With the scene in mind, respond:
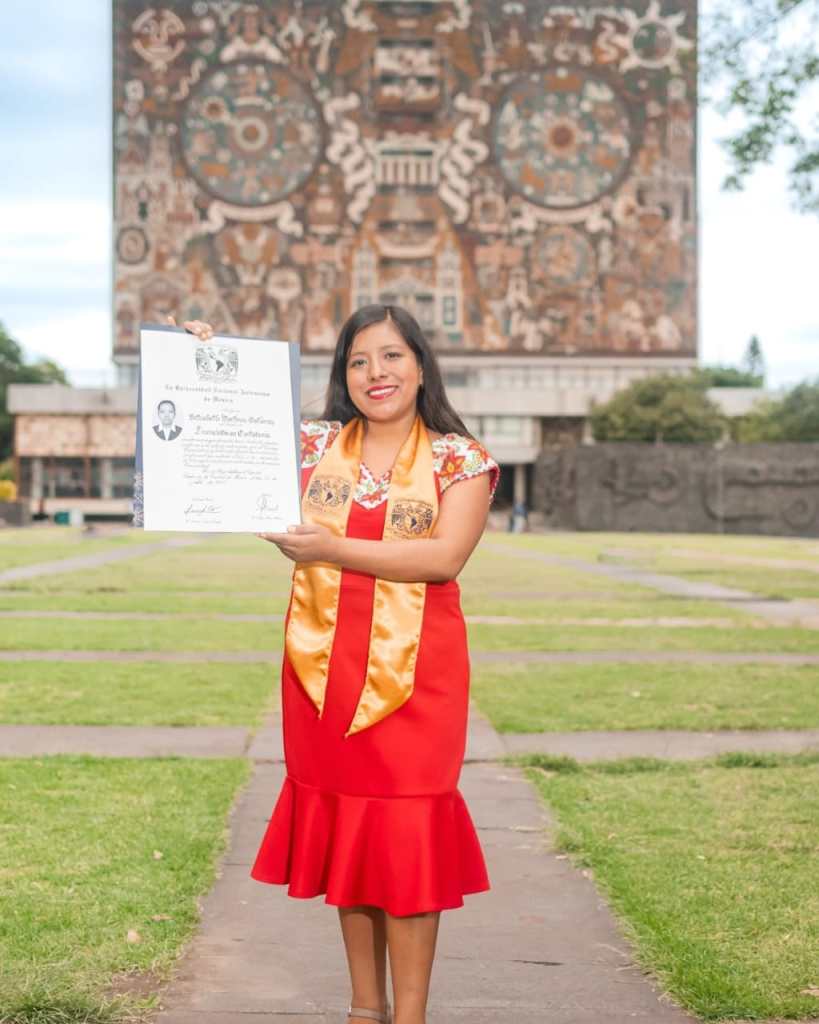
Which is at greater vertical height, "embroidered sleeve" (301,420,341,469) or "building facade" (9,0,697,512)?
"building facade" (9,0,697,512)

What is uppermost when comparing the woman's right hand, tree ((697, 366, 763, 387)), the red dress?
tree ((697, 366, 763, 387))

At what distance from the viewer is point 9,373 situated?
88.6 m

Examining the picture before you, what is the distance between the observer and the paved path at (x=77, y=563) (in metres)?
21.4

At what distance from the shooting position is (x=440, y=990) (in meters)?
3.71

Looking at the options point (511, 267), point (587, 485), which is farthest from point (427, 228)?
point (587, 485)

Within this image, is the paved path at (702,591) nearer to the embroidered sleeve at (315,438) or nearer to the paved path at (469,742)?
the paved path at (469,742)

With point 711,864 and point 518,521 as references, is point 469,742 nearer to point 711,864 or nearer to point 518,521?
point 711,864

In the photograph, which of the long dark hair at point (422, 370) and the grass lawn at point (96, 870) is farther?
the grass lawn at point (96, 870)

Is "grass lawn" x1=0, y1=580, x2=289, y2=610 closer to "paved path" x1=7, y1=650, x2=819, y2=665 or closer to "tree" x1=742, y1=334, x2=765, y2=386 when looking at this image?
"paved path" x1=7, y1=650, x2=819, y2=665

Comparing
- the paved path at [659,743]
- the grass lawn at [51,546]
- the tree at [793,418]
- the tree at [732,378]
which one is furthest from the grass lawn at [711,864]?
the tree at [732,378]

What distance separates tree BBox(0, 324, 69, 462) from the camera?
3383 inches

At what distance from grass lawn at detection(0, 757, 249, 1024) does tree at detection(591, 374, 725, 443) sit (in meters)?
59.0

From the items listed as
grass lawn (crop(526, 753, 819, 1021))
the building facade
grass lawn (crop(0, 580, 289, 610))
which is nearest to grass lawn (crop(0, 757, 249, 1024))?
grass lawn (crop(526, 753, 819, 1021))

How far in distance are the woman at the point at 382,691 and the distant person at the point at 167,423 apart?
7.8 inches
